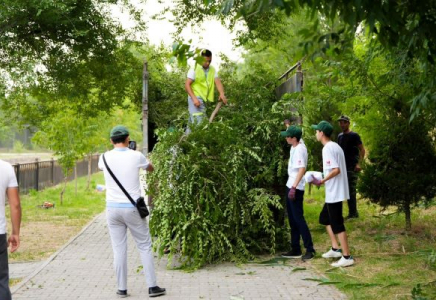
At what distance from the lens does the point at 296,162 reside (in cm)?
949

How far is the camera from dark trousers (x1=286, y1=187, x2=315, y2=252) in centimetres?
961

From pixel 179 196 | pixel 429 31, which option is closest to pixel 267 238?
pixel 179 196

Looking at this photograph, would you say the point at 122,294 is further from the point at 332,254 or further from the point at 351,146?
the point at 351,146

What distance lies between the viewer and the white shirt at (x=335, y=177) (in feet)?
29.9

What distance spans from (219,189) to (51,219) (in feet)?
27.9

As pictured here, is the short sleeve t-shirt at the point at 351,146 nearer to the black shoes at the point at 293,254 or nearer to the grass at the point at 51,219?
the black shoes at the point at 293,254

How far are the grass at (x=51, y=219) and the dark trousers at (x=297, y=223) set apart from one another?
13.8 feet

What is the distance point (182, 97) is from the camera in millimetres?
12414

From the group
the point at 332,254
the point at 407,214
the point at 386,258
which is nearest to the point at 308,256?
the point at 332,254

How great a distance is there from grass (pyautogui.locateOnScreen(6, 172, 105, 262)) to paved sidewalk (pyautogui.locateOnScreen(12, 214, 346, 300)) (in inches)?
76.4

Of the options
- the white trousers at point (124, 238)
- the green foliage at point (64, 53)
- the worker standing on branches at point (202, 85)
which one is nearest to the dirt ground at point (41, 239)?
the green foliage at point (64, 53)

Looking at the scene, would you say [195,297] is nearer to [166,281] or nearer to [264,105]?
[166,281]

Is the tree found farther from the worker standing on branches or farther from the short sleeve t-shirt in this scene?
the short sleeve t-shirt

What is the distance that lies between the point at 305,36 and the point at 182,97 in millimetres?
7372
